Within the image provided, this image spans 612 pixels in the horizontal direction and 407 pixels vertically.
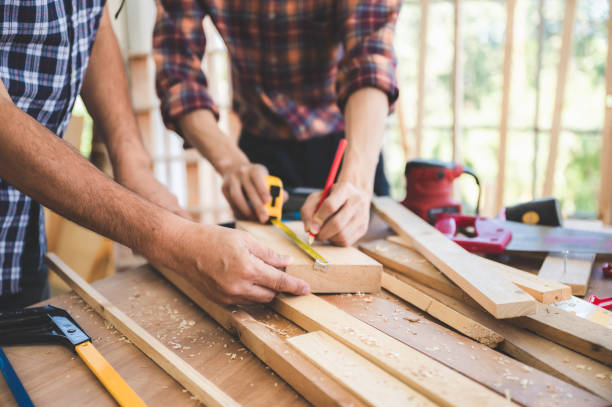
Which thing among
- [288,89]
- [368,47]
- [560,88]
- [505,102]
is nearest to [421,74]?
[505,102]

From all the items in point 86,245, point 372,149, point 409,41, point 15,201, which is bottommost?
point 86,245

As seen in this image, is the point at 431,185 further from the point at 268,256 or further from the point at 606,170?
the point at 606,170

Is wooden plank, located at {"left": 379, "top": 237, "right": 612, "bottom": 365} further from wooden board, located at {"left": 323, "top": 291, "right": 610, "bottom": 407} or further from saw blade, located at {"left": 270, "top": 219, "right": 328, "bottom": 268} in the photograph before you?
saw blade, located at {"left": 270, "top": 219, "right": 328, "bottom": 268}

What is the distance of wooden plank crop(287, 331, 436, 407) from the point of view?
26.8 inches

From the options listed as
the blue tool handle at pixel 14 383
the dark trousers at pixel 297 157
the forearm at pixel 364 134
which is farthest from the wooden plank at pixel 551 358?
the dark trousers at pixel 297 157

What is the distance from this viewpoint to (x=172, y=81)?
5.85 ft

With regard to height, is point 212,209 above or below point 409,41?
below

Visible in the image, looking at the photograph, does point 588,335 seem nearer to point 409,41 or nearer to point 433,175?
point 433,175

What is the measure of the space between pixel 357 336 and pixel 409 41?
4.82 meters

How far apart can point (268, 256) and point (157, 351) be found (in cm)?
30

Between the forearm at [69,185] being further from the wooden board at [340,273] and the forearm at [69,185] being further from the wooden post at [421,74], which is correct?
the wooden post at [421,74]

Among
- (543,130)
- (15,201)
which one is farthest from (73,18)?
(543,130)

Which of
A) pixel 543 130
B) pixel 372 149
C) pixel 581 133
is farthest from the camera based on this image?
pixel 581 133

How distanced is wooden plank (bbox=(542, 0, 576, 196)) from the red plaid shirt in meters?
1.75
